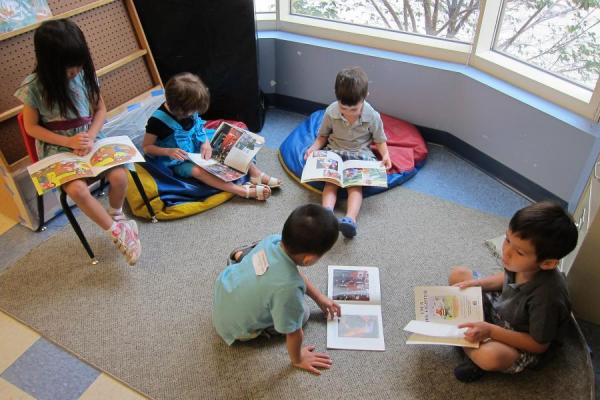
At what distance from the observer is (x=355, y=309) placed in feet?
6.15

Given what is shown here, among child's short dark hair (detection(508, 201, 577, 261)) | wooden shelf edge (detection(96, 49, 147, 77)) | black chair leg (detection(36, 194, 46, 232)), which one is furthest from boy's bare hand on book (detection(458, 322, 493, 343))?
wooden shelf edge (detection(96, 49, 147, 77))

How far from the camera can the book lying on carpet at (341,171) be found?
7.60ft

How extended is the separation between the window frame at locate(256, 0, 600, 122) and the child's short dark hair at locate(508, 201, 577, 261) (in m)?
1.03

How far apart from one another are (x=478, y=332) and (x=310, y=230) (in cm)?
68

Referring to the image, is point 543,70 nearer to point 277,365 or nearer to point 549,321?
point 549,321

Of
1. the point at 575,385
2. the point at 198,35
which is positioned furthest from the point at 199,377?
the point at 198,35

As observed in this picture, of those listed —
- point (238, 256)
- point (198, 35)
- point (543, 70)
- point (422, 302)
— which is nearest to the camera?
point (422, 302)

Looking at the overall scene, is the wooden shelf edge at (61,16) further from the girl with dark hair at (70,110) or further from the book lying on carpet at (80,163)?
the book lying on carpet at (80,163)

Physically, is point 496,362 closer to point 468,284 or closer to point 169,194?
point 468,284

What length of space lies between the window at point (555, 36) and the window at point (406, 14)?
202mm

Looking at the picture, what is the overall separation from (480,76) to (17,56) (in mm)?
2302

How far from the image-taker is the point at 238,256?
1904 mm

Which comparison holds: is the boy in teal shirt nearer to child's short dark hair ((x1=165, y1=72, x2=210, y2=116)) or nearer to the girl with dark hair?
the girl with dark hair

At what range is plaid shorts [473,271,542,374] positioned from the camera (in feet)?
5.26
